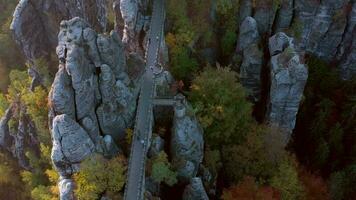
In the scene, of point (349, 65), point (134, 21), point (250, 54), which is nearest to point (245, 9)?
point (250, 54)

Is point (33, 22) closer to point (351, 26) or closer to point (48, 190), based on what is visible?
point (48, 190)

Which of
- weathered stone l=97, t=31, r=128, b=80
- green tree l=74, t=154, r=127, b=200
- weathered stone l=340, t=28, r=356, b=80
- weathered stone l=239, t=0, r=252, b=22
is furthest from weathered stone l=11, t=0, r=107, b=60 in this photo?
weathered stone l=340, t=28, r=356, b=80

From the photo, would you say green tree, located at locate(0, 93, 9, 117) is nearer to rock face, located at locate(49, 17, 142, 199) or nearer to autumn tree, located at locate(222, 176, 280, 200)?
rock face, located at locate(49, 17, 142, 199)

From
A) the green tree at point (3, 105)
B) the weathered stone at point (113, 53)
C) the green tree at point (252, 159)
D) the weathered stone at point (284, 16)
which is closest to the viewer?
the weathered stone at point (113, 53)

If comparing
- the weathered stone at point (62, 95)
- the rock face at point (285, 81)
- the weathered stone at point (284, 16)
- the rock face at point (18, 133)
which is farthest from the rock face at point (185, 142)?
the weathered stone at point (284, 16)

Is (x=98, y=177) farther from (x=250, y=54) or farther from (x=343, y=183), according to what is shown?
(x=343, y=183)

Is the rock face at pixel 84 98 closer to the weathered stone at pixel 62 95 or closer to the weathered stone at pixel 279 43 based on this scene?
the weathered stone at pixel 62 95
